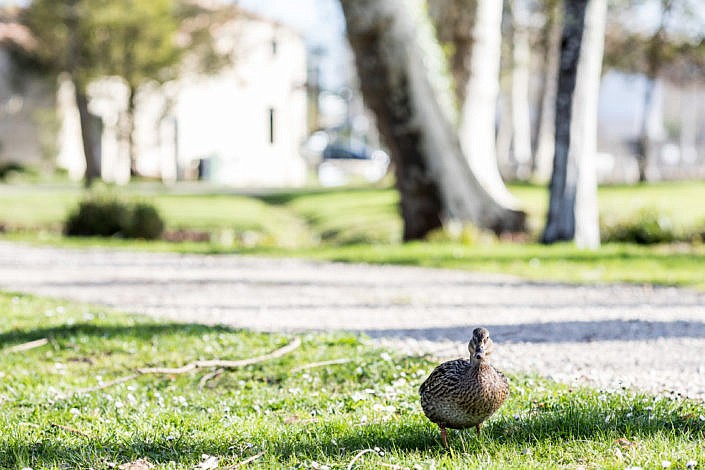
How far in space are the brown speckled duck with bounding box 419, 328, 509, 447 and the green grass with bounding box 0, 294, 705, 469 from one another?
169 mm

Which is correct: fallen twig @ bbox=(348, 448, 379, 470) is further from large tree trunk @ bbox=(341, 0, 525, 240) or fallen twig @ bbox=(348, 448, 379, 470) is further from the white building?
the white building

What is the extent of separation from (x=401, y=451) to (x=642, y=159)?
1060 inches

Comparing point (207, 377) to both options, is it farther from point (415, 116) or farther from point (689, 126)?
point (689, 126)

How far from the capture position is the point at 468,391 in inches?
161

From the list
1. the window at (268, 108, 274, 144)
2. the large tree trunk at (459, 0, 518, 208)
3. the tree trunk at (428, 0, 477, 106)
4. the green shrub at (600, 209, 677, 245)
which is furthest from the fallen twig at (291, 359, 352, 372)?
the window at (268, 108, 274, 144)

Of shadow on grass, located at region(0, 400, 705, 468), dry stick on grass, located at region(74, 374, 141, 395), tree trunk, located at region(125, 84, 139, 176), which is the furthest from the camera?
tree trunk, located at region(125, 84, 139, 176)

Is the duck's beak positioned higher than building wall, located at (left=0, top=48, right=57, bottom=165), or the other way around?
building wall, located at (left=0, top=48, right=57, bottom=165)

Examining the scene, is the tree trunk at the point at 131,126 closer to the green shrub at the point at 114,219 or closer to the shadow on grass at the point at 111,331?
the green shrub at the point at 114,219

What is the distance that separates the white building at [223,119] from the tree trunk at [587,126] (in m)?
21.7

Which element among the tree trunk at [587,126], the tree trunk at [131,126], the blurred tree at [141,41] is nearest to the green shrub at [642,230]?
the tree trunk at [587,126]

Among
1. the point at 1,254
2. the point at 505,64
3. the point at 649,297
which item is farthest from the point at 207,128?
the point at 649,297

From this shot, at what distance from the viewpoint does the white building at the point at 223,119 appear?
36.9 m

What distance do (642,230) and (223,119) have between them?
3058cm

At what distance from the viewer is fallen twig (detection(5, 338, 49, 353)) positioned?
671 cm
